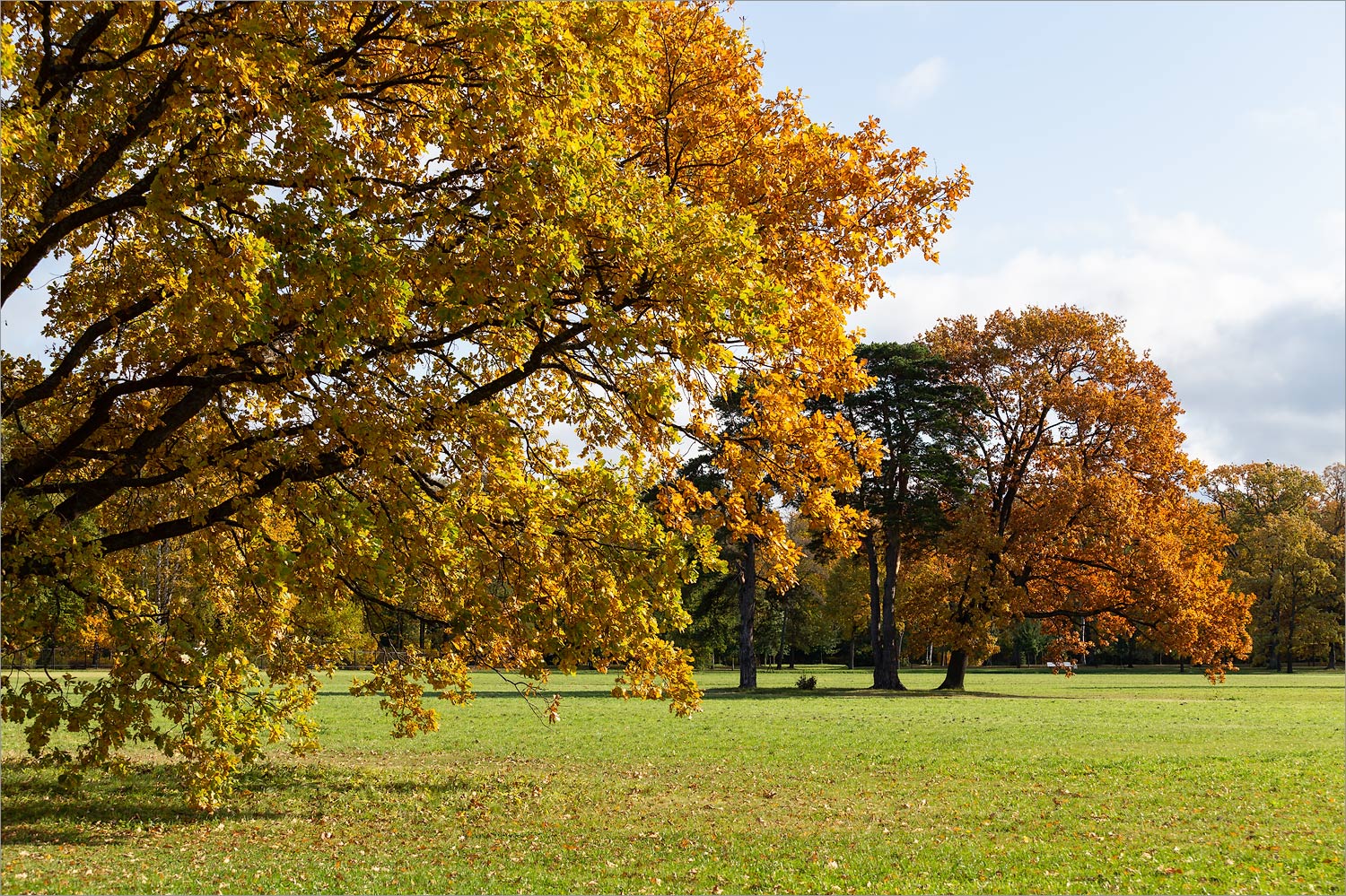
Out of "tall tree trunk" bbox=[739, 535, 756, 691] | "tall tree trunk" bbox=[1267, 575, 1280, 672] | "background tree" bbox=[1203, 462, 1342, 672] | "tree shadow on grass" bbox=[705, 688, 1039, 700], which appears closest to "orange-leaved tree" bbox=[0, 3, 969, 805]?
"tree shadow on grass" bbox=[705, 688, 1039, 700]

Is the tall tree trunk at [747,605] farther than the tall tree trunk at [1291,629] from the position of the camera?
No

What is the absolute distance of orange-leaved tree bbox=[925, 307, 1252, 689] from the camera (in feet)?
120

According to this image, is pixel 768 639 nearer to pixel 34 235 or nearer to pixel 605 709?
pixel 605 709

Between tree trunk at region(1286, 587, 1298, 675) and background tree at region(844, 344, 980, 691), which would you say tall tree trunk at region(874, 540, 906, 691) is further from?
tree trunk at region(1286, 587, 1298, 675)

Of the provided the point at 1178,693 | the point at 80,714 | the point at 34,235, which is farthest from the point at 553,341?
the point at 1178,693

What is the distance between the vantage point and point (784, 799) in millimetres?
13898

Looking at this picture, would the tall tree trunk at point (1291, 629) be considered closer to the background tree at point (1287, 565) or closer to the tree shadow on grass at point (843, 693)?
the background tree at point (1287, 565)

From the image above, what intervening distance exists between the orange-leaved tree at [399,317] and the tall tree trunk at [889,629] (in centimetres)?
3051

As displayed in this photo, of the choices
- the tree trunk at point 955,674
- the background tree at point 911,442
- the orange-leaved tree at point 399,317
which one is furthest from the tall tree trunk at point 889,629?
the orange-leaved tree at point 399,317

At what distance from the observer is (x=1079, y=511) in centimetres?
3738

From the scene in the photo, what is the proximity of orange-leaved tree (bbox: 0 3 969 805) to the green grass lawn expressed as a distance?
4.51ft

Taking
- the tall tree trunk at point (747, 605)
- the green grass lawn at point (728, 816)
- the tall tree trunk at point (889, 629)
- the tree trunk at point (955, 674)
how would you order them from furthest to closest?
the tree trunk at point (955, 674), the tall tree trunk at point (889, 629), the tall tree trunk at point (747, 605), the green grass lawn at point (728, 816)

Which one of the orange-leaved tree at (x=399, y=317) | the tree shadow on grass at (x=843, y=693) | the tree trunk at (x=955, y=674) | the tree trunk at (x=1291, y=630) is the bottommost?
the tree shadow on grass at (x=843, y=693)

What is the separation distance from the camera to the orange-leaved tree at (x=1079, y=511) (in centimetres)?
3647
